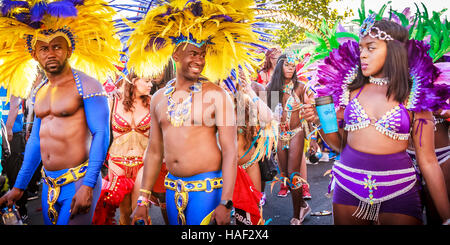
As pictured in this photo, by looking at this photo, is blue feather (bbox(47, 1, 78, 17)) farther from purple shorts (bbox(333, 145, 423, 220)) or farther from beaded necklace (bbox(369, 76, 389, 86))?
purple shorts (bbox(333, 145, 423, 220))

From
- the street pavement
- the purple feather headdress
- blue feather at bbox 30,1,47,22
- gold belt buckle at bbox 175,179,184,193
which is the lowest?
the street pavement

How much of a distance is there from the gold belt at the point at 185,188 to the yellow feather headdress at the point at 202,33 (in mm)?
937

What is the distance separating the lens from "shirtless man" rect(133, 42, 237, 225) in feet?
9.78

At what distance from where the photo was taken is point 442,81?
301 centimetres

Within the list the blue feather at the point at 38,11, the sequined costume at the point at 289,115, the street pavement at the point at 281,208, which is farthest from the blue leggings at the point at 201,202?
the sequined costume at the point at 289,115

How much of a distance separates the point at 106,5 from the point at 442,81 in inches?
117

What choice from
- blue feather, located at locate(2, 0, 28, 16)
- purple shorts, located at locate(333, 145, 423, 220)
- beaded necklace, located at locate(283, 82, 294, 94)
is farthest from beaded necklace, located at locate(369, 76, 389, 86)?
blue feather, located at locate(2, 0, 28, 16)

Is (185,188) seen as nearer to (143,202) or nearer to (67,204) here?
(143,202)

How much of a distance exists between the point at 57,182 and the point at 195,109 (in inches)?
56.3

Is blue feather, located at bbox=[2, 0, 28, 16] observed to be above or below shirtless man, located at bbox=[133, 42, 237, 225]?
above

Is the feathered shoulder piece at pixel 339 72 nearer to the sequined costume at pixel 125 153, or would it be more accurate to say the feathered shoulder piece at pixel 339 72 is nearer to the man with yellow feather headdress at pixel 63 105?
the man with yellow feather headdress at pixel 63 105

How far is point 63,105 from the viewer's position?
3346 millimetres

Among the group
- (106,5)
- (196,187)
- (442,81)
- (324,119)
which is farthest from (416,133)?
(106,5)

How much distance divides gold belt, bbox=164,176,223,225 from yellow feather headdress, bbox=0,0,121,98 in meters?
1.49
